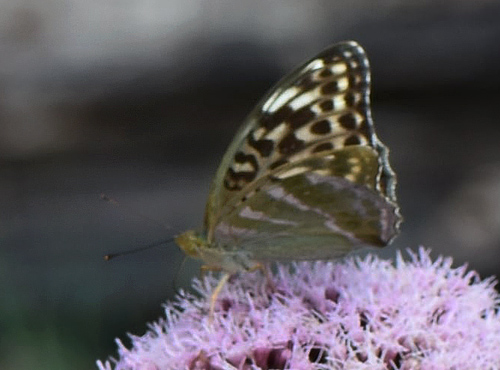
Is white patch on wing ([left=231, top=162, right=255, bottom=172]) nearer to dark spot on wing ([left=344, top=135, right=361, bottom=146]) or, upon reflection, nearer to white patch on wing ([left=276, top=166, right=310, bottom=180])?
white patch on wing ([left=276, top=166, right=310, bottom=180])

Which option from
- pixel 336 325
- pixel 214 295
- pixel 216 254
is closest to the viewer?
pixel 336 325

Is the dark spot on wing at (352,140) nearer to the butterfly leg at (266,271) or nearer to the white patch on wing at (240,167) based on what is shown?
the white patch on wing at (240,167)

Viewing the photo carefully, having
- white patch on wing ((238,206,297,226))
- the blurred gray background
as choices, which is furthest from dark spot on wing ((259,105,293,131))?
the blurred gray background

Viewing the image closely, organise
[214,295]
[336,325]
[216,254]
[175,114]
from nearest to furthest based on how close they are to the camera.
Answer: [336,325], [214,295], [216,254], [175,114]

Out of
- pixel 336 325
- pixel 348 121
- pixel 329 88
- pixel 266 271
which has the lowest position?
pixel 336 325

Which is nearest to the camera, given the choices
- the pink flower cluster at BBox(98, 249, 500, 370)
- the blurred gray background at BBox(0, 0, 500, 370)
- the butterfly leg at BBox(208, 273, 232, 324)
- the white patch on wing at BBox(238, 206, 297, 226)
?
the pink flower cluster at BBox(98, 249, 500, 370)

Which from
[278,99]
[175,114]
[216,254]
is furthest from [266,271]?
[175,114]

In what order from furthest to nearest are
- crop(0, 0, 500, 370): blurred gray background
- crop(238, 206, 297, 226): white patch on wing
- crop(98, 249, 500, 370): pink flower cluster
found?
crop(0, 0, 500, 370): blurred gray background → crop(238, 206, 297, 226): white patch on wing → crop(98, 249, 500, 370): pink flower cluster

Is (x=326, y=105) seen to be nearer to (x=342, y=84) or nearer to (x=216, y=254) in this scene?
(x=342, y=84)
